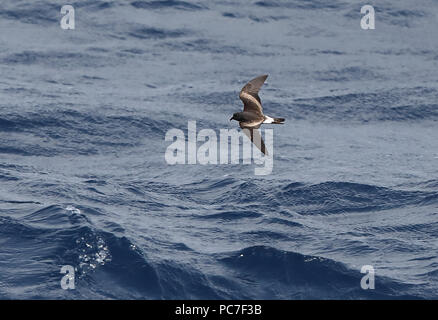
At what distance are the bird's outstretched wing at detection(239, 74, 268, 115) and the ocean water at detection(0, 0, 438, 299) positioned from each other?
2976 millimetres

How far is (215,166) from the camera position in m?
27.7

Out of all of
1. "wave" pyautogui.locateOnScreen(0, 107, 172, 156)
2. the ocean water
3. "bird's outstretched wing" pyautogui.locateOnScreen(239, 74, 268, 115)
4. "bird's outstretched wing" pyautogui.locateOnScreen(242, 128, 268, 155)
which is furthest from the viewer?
"wave" pyautogui.locateOnScreen(0, 107, 172, 156)

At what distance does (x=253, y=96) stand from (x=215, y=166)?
6.39m

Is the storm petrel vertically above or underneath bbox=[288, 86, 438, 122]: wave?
above

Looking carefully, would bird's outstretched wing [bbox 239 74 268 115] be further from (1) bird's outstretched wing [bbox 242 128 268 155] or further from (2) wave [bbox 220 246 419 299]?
(2) wave [bbox 220 246 419 299]

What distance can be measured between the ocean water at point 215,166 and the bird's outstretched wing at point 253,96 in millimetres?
2976

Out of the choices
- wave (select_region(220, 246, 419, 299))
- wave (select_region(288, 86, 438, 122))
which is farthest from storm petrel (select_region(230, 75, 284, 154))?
wave (select_region(288, 86, 438, 122))

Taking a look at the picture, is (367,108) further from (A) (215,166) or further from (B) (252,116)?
(B) (252,116)

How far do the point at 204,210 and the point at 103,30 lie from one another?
15.5 metres

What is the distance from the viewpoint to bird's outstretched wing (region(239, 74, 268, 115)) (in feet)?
70.1

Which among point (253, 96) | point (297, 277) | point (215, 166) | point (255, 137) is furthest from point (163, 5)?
point (297, 277)
